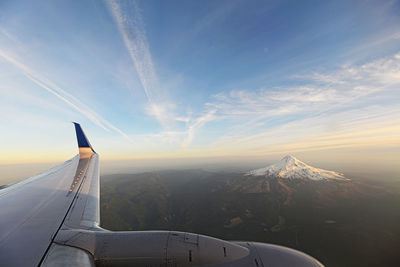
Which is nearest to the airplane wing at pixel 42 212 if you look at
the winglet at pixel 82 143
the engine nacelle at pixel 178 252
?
the engine nacelle at pixel 178 252

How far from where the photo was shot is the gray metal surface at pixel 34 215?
15.4 feet

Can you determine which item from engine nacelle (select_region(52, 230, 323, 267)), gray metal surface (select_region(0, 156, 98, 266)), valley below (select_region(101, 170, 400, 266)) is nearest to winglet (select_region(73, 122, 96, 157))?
gray metal surface (select_region(0, 156, 98, 266))

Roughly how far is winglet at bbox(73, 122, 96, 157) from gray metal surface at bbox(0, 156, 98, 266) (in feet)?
13.2

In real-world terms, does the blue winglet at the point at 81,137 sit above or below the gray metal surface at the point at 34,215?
above

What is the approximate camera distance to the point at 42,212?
7129 millimetres

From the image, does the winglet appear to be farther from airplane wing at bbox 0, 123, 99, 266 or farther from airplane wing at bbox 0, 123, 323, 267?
airplane wing at bbox 0, 123, 323, 267

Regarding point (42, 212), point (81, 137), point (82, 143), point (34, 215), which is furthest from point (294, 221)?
point (34, 215)

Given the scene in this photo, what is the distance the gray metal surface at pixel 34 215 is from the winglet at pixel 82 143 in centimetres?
402

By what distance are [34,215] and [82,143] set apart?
9842mm

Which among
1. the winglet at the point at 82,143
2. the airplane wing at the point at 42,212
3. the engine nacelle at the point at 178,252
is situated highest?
the winglet at the point at 82,143

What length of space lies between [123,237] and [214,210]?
188m

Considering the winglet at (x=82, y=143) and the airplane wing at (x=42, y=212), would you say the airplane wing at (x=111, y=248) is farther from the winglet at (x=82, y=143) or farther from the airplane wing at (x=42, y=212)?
the winglet at (x=82, y=143)

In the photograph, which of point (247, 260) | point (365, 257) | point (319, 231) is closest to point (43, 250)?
point (247, 260)

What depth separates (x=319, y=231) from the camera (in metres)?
123
